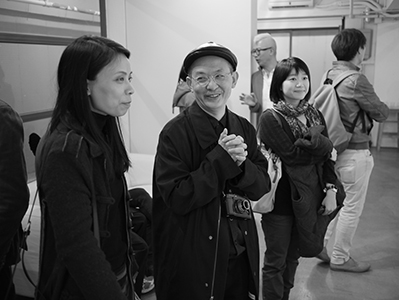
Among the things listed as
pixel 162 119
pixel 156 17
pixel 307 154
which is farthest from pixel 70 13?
pixel 307 154

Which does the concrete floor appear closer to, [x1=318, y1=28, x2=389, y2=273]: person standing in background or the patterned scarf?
[x1=318, y1=28, x2=389, y2=273]: person standing in background

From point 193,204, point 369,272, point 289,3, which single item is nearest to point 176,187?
point 193,204

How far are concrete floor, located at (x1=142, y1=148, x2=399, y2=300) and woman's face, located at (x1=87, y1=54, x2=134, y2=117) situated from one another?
1.83m

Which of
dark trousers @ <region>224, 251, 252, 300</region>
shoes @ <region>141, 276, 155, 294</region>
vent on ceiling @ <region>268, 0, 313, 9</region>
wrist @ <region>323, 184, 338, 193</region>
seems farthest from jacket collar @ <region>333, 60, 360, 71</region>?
vent on ceiling @ <region>268, 0, 313, 9</region>

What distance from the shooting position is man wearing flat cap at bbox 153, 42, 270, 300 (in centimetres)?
153

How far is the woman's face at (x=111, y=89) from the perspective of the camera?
4.11ft

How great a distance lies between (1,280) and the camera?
5.33 feet

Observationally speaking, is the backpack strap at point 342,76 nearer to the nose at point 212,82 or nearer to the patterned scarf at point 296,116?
the patterned scarf at point 296,116

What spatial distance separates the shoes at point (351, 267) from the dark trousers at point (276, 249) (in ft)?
3.07

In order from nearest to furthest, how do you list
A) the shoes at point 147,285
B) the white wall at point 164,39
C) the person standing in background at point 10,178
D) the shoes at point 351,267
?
the person standing in background at point 10,178 < the shoes at point 147,285 < the shoes at point 351,267 < the white wall at point 164,39

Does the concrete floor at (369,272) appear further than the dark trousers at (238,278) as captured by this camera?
Yes

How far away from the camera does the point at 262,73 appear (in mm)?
3879

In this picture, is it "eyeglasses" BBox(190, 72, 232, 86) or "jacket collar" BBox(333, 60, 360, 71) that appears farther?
"jacket collar" BBox(333, 60, 360, 71)

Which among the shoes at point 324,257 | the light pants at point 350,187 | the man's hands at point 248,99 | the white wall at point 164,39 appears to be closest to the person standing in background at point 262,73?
the man's hands at point 248,99
